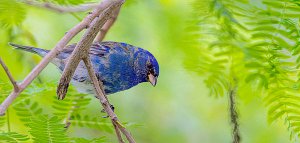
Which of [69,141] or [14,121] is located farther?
[14,121]

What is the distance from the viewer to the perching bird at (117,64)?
2.68m

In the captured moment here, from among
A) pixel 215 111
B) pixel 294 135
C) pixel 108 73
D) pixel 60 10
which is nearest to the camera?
Answer: pixel 60 10

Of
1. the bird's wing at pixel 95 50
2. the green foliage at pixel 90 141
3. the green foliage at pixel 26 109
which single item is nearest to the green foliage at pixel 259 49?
the green foliage at pixel 90 141

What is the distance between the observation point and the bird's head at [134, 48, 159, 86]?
2836 mm

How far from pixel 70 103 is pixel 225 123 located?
1.77 m

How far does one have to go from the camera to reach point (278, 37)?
66.6 inches

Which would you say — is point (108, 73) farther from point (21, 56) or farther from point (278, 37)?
point (278, 37)

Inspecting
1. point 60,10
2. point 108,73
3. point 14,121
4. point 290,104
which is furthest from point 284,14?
point 14,121

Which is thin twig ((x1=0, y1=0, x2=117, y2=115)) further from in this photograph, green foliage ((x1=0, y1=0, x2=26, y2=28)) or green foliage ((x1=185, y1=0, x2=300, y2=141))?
green foliage ((x1=0, y1=0, x2=26, y2=28))

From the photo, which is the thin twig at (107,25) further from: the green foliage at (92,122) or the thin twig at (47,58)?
the thin twig at (47,58)

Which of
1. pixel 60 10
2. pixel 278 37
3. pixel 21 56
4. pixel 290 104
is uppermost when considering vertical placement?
pixel 60 10

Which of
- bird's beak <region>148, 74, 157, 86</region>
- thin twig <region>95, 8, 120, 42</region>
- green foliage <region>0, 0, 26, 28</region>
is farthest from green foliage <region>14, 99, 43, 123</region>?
bird's beak <region>148, 74, 157, 86</region>

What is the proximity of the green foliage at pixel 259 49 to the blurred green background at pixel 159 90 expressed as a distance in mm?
388

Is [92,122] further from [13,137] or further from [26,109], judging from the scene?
[13,137]
